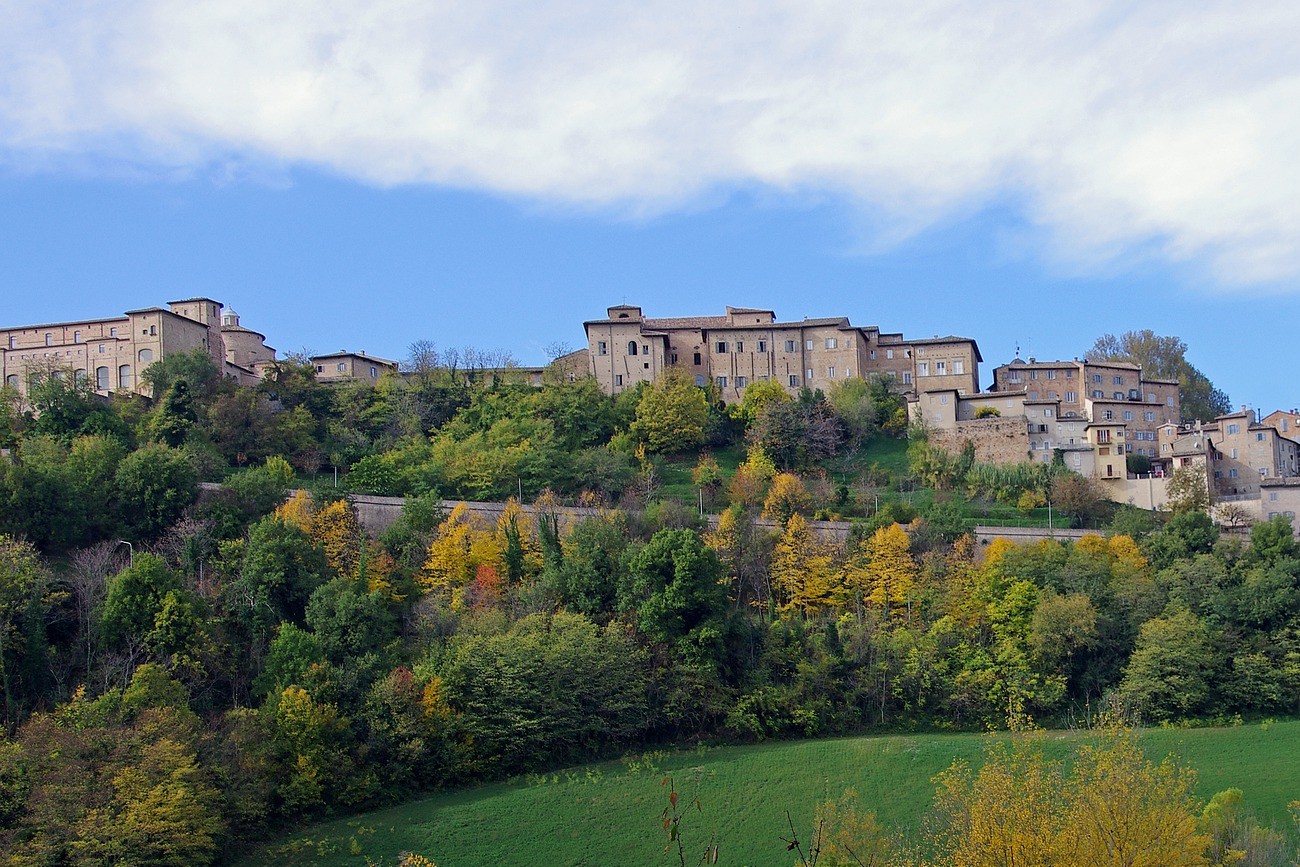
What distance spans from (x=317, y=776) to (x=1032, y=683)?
69.6 feet

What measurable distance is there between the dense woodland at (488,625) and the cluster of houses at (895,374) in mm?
5863

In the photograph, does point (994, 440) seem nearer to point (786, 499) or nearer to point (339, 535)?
point (786, 499)

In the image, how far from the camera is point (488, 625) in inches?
1692

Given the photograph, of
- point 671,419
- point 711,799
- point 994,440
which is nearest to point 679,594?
point 711,799

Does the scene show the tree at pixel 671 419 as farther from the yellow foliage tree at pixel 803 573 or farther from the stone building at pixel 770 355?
the yellow foliage tree at pixel 803 573

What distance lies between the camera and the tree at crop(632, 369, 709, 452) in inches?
2436

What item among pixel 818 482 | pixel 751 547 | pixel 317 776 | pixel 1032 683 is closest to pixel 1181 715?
pixel 1032 683

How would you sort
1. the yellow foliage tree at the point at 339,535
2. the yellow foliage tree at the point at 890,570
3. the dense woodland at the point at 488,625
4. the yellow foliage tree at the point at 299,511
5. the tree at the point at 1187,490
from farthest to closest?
the tree at the point at 1187,490 → the yellow foliage tree at the point at 299,511 → the yellow foliage tree at the point at 339,535 → the yellow foliage tree at the point at 890,570 → the dense woodland at the point at 488,625

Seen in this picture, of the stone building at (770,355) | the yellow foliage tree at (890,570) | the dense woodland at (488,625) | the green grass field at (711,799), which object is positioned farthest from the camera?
the stone building at (770,355)

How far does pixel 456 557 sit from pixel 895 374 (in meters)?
30.0

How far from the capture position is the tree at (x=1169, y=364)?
7712 centimetres

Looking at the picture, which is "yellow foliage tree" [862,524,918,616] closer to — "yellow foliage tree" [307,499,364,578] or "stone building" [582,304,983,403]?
"yellow foliage tree" [307,499,364,578]

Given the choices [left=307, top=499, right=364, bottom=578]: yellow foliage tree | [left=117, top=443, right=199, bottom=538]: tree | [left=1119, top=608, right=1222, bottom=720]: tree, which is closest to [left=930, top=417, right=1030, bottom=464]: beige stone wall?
[left=1119, top=608, right=1222, bottom=720]: tree

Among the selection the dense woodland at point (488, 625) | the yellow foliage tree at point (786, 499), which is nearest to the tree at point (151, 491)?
the dense woodland at point (488, 625)
